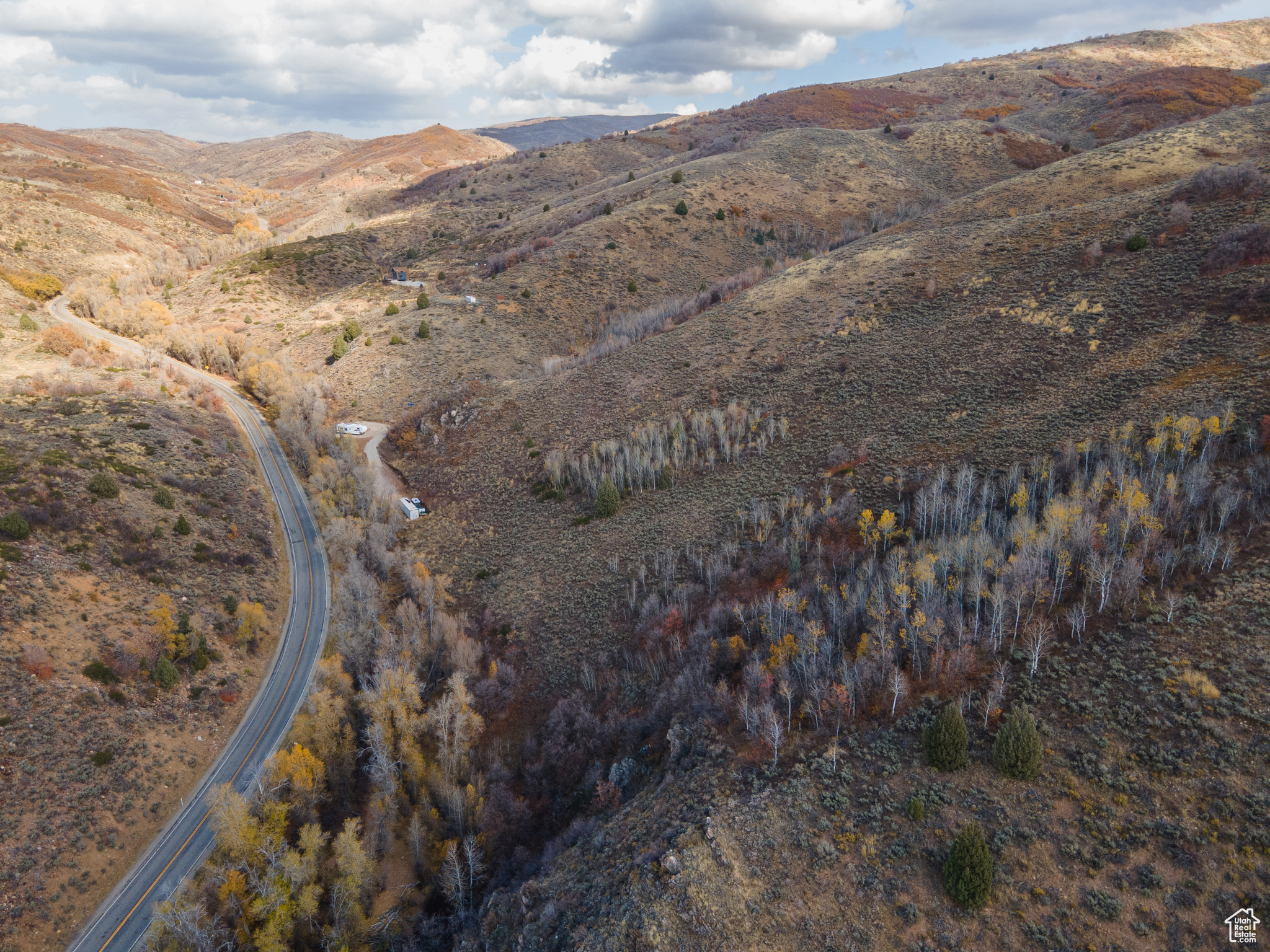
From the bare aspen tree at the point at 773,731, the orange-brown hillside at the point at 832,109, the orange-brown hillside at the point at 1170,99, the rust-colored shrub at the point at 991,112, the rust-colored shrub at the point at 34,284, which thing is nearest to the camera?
the bare aspen tree at the point at 773,731

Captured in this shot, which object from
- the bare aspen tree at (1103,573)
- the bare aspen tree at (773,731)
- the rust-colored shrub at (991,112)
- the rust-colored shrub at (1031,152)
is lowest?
the bare aspen tree at (773,731)

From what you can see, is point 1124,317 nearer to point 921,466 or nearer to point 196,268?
point 921,466

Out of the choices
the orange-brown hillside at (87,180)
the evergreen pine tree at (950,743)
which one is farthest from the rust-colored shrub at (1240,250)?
the orange-brown hillside at (87,180)

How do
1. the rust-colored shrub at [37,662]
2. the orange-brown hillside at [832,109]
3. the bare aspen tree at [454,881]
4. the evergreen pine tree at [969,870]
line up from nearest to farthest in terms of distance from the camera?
the evergreen pine tree at [969,870] → the bare aspen tree at [454,881] → the rust-colored shrub at [37,662] → the orange-brown hillside at [832,109]

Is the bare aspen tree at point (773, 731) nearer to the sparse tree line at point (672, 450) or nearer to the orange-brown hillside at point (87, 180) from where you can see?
the sparse tree line at point (672, 450)

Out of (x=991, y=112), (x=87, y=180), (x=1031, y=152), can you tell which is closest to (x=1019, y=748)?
(x=1031, y=152)

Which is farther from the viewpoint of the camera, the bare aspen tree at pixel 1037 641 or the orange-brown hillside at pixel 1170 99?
the orange-brown hillside at pixel 1170 99

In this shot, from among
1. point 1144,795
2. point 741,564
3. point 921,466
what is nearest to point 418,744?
point 741,564
